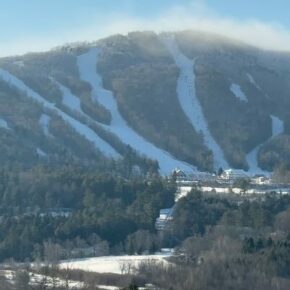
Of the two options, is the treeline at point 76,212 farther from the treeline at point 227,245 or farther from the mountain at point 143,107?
the mountain at point 143,107

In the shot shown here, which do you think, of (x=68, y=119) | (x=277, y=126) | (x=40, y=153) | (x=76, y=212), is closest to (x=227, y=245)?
(x=76, y=212)

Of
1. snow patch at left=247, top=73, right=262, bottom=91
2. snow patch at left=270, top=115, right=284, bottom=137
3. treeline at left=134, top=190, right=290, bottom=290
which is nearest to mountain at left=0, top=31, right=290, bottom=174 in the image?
snow patch at left=270, top=115, right=284, bottom=137

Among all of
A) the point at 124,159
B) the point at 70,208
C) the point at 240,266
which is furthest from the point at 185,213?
the point at 124,159

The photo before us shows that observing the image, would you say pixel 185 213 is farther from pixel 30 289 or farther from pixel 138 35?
pixel 138 35

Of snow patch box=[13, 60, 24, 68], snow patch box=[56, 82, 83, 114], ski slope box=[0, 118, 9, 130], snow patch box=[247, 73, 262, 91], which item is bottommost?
ski slope box=[0, 118, 9, 130]

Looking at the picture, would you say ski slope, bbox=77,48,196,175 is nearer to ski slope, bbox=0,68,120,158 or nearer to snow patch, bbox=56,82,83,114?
snow patch, bbox=56,82,83,114
